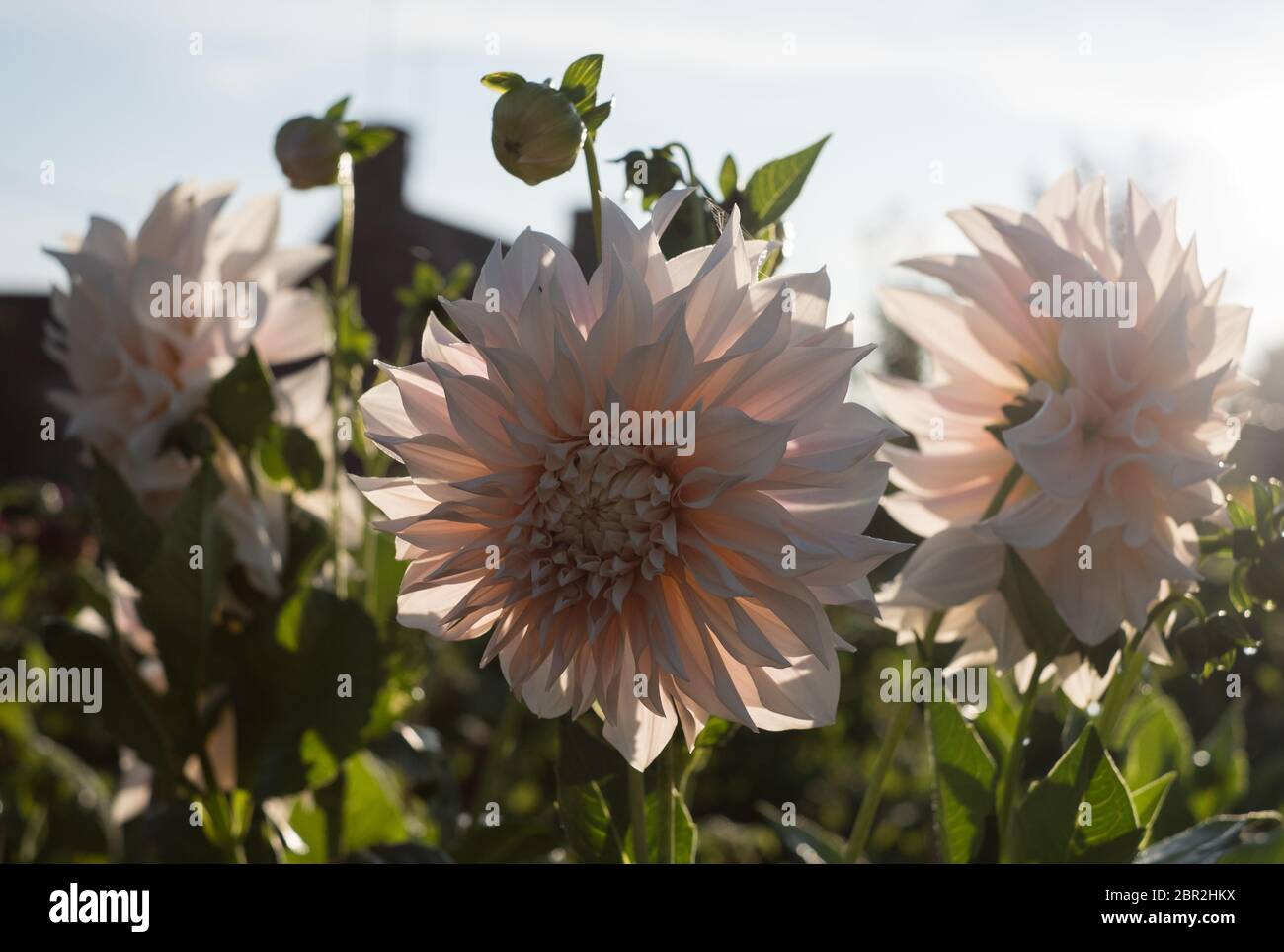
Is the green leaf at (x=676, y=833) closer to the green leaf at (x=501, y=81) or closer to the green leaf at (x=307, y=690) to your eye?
the green leaf at (x=307, y=690)

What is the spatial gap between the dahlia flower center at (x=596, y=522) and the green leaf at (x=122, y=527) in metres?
0.43

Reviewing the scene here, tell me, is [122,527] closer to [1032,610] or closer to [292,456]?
[292,456]

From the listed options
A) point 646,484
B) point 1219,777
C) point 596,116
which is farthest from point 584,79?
point 1219,777

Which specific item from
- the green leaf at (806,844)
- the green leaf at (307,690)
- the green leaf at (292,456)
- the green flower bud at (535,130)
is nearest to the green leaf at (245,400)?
the green leaf at (292,456)

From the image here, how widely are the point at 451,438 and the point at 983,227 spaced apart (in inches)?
13.0

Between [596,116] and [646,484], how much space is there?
20cm

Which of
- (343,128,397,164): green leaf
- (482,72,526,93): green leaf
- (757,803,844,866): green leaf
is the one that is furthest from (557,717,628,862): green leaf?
(343,128,397,164): green leaf

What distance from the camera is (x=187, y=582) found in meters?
0.78

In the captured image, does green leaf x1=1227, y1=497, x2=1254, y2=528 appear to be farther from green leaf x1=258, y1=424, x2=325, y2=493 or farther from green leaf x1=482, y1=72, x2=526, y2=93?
green leaf x1=258, y1=424, x2=325, y2=493

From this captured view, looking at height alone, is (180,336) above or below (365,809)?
above

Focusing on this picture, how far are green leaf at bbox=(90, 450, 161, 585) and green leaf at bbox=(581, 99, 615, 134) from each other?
1.50 feet
